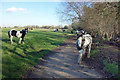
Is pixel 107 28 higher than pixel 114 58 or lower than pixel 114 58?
higher

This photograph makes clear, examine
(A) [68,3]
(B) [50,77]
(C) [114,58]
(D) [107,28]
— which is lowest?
(B) [50,77]

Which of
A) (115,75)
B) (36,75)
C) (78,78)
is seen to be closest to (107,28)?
(115,75)

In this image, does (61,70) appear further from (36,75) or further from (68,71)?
(36,75)

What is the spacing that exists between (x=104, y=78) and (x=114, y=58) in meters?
3.09

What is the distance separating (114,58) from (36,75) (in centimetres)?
621

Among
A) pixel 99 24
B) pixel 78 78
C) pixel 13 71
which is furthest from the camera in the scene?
pixel 99 24

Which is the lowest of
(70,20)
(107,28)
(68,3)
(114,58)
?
(114,58)

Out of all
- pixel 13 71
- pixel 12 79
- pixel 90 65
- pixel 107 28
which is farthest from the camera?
pixel 107 28

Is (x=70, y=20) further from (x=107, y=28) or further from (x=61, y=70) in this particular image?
(x=61, y=70)

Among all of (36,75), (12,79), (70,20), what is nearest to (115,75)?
(36,75)

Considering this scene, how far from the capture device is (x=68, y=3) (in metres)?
23.7

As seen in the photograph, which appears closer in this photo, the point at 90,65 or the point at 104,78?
the point at 104,78

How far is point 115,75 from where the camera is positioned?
5.75m

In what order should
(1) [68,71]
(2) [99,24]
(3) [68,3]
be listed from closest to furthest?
Result: (1) [68,71]
(2) [99,24]
(3) [68,3]
